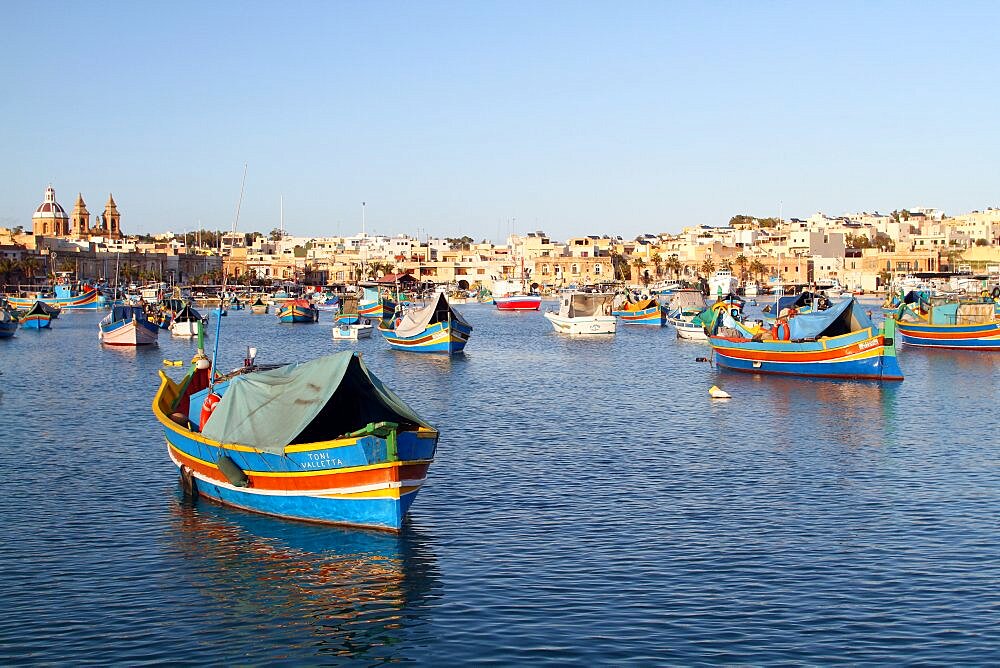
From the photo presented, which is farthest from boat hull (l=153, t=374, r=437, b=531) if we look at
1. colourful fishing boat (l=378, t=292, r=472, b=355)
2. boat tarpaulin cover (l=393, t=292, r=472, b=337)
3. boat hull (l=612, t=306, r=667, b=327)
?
boat hull (l=612, t=306, r=667, b=327)

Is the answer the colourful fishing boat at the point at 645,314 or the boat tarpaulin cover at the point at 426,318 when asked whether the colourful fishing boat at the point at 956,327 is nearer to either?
the boat tarpaulin cover at the point at 426,318

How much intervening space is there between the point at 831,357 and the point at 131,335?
5014 cm

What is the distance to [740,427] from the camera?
40.7 metres

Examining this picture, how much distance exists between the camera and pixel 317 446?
22.9 m

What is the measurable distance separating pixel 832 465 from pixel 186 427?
1806 cm

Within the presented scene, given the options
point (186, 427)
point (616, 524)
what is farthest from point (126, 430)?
point (616, 524)

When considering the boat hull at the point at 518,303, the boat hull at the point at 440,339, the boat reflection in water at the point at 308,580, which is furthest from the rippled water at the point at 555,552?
the boat hull at the point at 518,303

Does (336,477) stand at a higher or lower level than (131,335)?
higher

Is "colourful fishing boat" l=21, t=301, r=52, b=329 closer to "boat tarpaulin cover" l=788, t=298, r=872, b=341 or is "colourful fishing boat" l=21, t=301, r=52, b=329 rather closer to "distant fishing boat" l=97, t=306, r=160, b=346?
"distant fishing boat" l=97, t=306, r=160, b=346

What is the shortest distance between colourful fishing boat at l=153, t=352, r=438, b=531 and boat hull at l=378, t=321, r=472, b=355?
156 feet

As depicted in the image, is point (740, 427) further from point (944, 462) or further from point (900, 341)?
point (900, 341)

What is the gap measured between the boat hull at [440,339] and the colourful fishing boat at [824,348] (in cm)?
1906

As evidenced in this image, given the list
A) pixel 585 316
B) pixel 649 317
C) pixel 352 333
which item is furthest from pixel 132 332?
pixel 649 317

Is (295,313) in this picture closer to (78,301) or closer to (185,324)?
(185,324)
